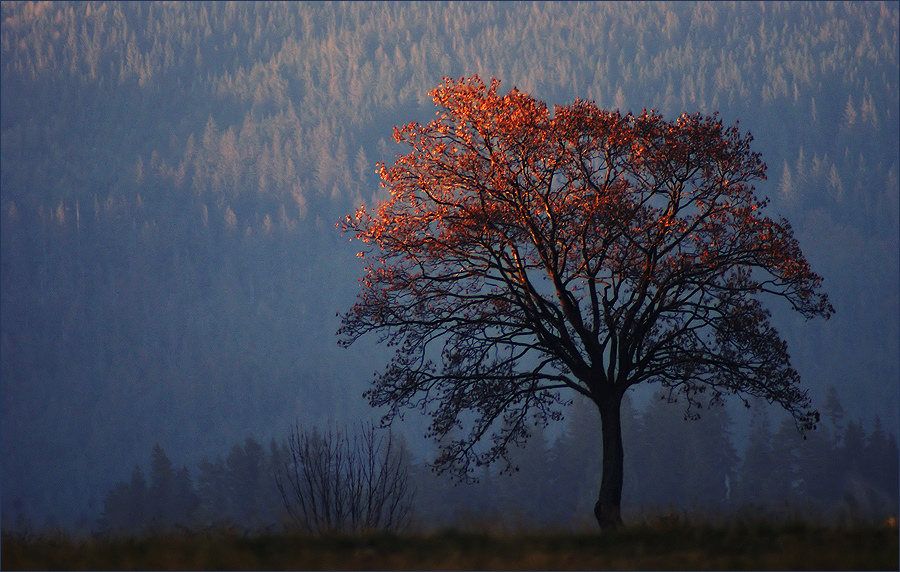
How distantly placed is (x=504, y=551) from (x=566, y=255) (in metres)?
8.16

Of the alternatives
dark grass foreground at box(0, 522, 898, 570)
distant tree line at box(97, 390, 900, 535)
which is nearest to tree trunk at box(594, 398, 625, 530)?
dark grass foreground at box(0, 522, 898, 570)

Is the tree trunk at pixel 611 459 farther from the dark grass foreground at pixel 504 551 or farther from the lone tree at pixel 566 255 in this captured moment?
the dark grass foreground at pixel 504 551

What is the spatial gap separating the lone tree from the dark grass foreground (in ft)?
15.5

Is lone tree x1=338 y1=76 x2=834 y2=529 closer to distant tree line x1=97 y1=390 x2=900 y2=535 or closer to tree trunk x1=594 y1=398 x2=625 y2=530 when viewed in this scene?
tree trunk x1=594 y1=398 x2=625 y2=530

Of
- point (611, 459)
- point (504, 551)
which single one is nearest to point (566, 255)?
point (611, 459)

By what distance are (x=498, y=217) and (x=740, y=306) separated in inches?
215

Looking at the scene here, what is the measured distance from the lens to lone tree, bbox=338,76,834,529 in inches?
693

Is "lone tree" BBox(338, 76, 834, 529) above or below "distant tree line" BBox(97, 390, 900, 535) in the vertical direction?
above

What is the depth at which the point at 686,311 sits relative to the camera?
18172 millimetres

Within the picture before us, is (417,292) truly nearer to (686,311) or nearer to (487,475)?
(686,311)

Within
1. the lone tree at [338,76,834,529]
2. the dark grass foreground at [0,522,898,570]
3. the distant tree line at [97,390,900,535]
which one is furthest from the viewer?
the distant tree line at [97,390,900,535]

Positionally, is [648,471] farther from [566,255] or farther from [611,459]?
[566,255]

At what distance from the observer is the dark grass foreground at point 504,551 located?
11.1m

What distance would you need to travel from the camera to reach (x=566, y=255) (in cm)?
1839
